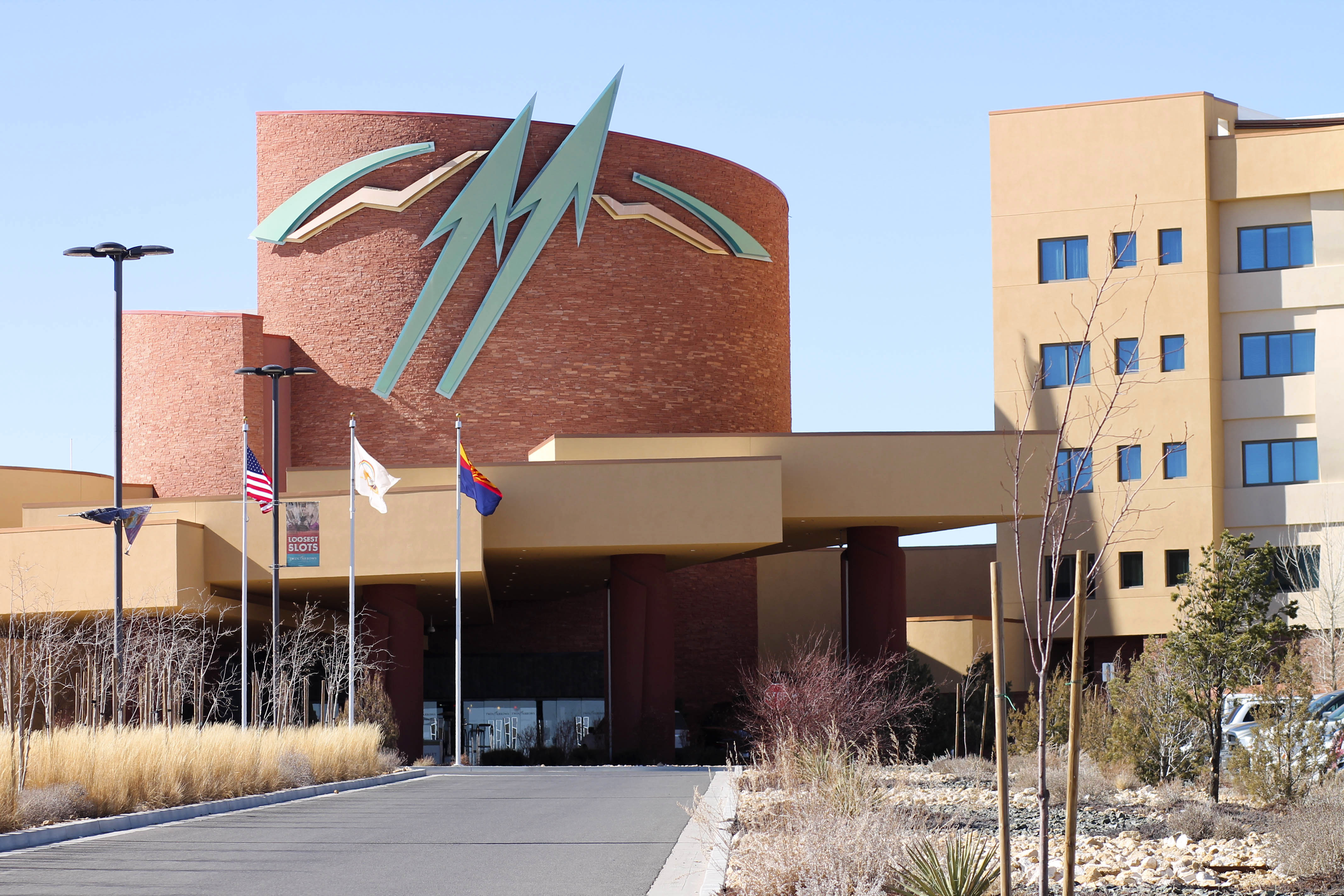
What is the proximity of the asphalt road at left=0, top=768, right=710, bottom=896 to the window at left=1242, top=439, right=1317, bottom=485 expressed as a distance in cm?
3360

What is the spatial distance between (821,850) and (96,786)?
11.5 m

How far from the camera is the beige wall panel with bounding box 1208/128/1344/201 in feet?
165

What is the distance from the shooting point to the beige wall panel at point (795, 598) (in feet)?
172

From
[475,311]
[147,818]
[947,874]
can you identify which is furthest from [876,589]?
[947,874]

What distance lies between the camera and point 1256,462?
50.9 metres

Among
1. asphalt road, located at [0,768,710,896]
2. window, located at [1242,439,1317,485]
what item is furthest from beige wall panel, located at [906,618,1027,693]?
asphalt road, located at [0,768,710,896]

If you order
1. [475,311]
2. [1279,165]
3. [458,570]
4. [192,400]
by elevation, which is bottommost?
[458,570]

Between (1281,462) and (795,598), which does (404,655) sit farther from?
(1281,462)

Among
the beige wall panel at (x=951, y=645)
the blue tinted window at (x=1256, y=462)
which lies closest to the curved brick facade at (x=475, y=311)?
the beige wall panel at (x=951, y=645)

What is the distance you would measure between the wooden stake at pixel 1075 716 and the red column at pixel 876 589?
3350cm

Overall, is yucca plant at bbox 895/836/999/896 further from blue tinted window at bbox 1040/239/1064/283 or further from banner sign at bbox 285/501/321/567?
blue tinted window at bbox 1040/239/1064/283

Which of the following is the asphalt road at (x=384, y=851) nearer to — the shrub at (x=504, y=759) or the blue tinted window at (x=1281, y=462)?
the shrub at (x=504, y=759)

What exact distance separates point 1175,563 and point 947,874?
42694mm

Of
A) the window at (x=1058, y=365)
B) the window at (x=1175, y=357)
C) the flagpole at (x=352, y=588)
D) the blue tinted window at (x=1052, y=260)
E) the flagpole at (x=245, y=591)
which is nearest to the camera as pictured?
the flagpole at (x=245, y=591)
